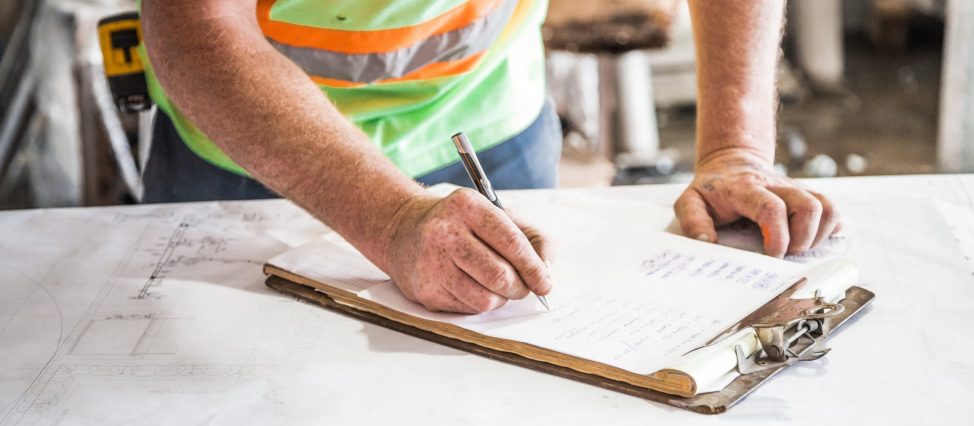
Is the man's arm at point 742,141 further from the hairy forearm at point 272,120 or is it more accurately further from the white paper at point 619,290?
the hairy forearm at point 272,120

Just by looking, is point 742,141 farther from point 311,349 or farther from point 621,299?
point 311,349

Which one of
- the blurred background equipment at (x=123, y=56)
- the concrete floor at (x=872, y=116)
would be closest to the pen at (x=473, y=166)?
the blurred background equipment at (x=123, y=56)

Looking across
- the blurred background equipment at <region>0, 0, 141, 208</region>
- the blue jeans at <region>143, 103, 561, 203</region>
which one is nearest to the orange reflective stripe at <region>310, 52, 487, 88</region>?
the blue jeans at <region>143, 103, 561, 203</region>

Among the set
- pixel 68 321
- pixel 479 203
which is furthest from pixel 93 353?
pixel 479 203

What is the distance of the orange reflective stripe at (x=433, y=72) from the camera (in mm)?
1360

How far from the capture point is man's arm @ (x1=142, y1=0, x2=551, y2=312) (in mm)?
926

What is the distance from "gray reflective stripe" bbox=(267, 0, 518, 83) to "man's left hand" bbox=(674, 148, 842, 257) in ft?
1.18

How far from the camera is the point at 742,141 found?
127 cm

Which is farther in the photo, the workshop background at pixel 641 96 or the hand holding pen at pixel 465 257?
the workshop background at pixel 641 96

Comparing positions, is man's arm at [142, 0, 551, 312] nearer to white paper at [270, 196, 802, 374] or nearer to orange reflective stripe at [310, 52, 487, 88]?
white paper at [270, 196, 802, 374]

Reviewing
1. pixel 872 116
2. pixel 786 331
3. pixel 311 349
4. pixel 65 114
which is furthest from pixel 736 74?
pixel 872 116

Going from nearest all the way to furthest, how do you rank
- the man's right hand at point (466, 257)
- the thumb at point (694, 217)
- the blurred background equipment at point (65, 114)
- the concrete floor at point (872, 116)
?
1. the man's right hand at point (466, 257)
2. the thumb at point (694, 217)
3. the blurred background equipment at point (65, 114)
4. the concrete floor at point (872, 116)

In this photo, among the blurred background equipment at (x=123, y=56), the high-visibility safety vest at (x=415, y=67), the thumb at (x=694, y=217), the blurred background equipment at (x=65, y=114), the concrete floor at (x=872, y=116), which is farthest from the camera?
the concrete floor at (x=872, y=116)

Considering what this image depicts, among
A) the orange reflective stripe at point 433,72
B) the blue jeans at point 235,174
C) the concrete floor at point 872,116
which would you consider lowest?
the concrete floor at point 872,116
